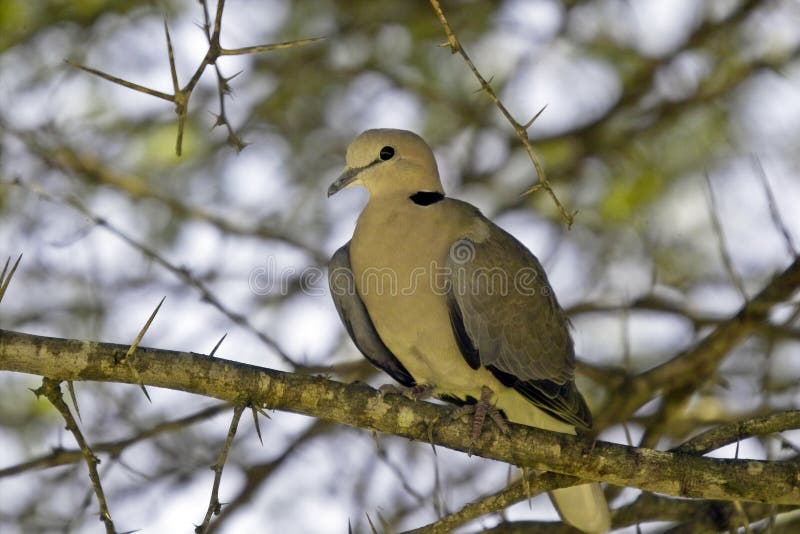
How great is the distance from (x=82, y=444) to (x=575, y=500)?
7.57 ft

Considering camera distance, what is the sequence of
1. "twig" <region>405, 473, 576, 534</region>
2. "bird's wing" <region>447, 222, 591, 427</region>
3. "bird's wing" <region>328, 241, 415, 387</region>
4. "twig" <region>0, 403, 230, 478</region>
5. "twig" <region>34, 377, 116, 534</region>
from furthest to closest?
"bird's wing" <region>328, 241, 415, 387</region> < "bird's wing" <region>447, 222, 591, 427</region> < "twig" <region>0, 403, 230, 478</region> < "twig" <region>405, 473, 576, 534</region> < "twig" <region>34, 377, 116, 534</region>

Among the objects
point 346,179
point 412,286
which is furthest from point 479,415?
point 346,179

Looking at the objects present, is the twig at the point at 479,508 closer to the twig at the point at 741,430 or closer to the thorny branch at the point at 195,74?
the twig at the point at 741,430

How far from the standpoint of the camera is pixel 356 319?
15.1ft

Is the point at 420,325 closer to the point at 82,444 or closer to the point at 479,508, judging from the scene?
the point at 479,508

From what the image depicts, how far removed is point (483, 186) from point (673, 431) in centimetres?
210

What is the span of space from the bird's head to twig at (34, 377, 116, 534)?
1.89m

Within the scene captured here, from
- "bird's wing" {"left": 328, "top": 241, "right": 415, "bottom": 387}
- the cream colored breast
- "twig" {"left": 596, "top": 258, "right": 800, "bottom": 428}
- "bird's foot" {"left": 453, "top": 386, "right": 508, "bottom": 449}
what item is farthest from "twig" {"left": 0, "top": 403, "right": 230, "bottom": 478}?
"twig" {"left": 596, "top": 258, "right": 800, "bottom": 428}

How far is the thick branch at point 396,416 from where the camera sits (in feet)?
10.1

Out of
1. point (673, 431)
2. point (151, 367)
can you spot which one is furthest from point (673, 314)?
point (151, 367)

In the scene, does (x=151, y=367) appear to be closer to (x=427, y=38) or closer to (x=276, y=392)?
(x=276, y=392)

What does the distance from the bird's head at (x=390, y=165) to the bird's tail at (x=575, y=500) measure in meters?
1.04

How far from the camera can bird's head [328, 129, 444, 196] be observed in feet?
15.5

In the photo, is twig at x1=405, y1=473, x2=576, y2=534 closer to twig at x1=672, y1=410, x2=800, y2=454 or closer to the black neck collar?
twig at x1=672, y1=410, x2=800, y2=454
